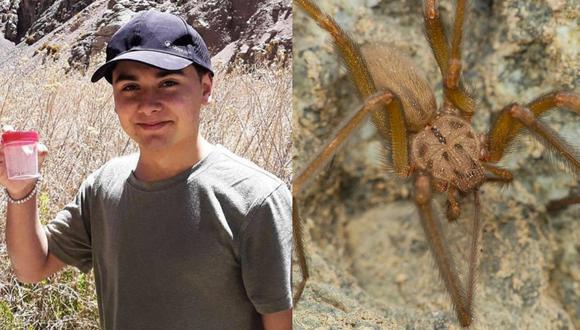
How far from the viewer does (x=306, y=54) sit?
382 millimetres

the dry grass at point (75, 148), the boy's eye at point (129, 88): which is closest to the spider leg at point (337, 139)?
the boy's eye at point (129, 88)

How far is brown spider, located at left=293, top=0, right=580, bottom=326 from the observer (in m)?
0.32

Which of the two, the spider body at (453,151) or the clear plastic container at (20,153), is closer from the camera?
the spider body at (453,151)

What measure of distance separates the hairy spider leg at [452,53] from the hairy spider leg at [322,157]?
28 mm

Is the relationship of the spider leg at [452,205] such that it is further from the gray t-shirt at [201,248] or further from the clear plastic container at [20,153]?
the clear plastic container at [20,153]

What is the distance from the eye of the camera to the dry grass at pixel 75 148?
1.62m

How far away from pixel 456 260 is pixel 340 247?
2.4 inches

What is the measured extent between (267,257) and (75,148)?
54.8 inches

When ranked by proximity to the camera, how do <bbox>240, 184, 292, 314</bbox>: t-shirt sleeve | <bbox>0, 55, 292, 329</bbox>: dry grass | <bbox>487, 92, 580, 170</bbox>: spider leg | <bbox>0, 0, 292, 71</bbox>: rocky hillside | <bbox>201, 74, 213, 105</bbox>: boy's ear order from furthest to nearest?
<bbox>0, 0, 292, 71</bbox>: rocky hillside → <bbox>0, 55, 292, 329</bbox>: dry grass → <bbox>201, 74, 213, 105</bbox>: boy's ear → <bbox>240, 184, 292, 314</bbox>: t-shirt sleeve → <bbox>487, 92, 580, 170</bbox>: spider leg

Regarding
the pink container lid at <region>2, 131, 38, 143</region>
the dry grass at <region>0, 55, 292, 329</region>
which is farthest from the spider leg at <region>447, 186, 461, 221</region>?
the dry grass at <region>0, 55, 292, 329</region>

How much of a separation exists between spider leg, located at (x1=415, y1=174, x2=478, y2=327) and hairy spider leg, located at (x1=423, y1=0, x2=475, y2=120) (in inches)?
1.6

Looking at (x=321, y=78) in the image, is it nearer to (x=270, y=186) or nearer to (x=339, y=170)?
(x=339, y=170)

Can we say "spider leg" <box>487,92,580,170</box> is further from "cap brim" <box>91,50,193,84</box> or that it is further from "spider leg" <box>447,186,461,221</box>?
"cap brim" <box>91,50,193,84</box>

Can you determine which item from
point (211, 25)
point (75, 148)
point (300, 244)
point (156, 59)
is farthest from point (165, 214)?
point (211, 25)
